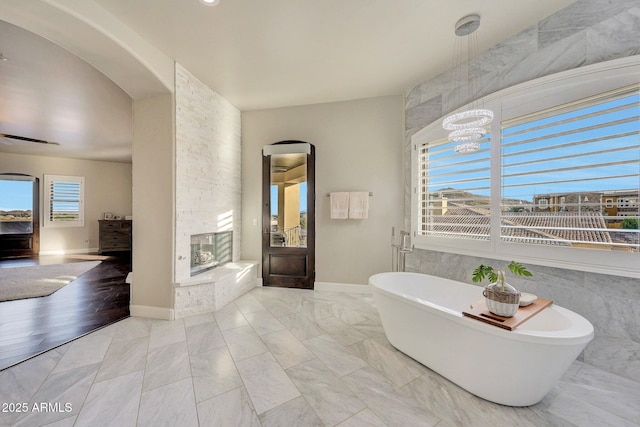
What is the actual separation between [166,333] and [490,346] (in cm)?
289

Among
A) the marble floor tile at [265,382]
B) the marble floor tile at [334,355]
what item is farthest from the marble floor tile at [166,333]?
the marble floor tile at [334,355]

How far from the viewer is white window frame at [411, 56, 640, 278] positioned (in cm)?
179

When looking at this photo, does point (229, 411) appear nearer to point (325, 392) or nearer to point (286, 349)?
point (325, 392)

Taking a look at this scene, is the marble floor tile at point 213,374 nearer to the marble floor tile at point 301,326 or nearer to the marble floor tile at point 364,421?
the marble floor tile at point 301,326

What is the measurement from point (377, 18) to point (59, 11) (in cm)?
252

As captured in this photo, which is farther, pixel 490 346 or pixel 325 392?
pixel 325 392

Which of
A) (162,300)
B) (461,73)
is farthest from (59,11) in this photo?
(461,73)

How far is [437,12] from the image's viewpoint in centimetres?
214

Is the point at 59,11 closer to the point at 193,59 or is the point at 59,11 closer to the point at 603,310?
the point at 193,59

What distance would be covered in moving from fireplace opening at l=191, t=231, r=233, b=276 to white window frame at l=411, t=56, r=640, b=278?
3.11 m

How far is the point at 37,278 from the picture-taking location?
13.9ft

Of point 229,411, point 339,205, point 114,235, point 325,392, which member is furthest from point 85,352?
point 114,235

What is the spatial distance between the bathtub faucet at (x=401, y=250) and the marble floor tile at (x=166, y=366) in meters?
2.59

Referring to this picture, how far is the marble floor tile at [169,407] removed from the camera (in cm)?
144
